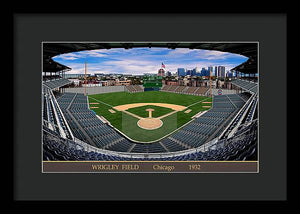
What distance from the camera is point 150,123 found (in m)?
10.5

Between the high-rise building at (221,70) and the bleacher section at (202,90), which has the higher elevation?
the bleacher section at (202,90)

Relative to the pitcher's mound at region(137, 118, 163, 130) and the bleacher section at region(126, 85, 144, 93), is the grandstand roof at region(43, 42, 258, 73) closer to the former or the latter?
the pitcher's mound at region(137, 118, 163, 130)

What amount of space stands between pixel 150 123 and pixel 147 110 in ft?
11.2

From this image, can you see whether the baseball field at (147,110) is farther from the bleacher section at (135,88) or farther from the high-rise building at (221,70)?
the high-rise building at (221,70)

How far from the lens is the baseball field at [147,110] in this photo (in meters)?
9.83

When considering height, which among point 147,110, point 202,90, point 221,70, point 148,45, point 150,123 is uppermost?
point 148,45

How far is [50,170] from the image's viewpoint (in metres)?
3.68

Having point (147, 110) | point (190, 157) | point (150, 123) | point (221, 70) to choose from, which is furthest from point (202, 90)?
point (190, 157)

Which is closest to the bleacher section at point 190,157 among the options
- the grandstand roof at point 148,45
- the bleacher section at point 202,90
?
the grandstand roof at point 148,45

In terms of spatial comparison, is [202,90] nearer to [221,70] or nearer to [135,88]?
[135,88]

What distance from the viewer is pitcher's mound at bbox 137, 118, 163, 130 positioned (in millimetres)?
9663

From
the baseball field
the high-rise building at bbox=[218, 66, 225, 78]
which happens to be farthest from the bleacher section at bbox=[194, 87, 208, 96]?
the high-rise building at bbox=[218, 66, 225, 78]
